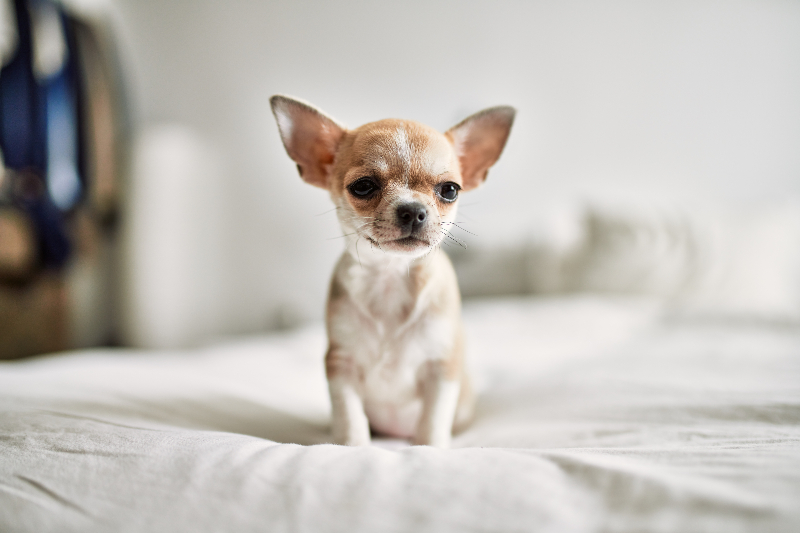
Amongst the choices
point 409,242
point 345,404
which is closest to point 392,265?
point 409,242

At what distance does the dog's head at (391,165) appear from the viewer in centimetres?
72

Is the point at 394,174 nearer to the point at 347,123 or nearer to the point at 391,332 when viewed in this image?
the point at 391,332

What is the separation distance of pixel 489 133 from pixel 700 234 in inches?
66.9

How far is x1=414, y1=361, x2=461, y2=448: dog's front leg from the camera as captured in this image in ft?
2.43

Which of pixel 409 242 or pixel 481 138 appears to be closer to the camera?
pixel 409 242

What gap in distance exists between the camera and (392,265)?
83 centimetres

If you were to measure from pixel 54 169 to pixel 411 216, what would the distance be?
8.07 ft

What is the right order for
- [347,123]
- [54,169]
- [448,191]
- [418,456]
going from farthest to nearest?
1. [347,123]
2. [54,169]
3. [448,191]
4. [418,456]

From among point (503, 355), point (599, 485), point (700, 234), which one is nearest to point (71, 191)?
point (503, 355)

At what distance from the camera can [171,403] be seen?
0.87 metres

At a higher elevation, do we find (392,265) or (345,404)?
(392,265)

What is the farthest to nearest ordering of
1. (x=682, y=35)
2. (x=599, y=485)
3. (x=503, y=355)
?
(x=682, y=35) → (x=503, y=355) → (x=599, y=485)

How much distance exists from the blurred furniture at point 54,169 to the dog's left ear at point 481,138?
2292mm

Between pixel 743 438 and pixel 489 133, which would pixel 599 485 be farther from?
pixel 489 133
